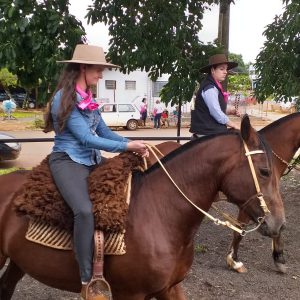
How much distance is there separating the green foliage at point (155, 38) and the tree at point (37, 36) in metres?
1.06

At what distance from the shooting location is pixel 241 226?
3.10m

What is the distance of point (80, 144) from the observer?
10.0ft

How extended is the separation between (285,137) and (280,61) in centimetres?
290

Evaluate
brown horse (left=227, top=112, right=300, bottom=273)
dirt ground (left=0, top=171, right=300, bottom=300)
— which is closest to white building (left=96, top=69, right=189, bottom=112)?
dirt ground (left=0, top=171, right=300, bottom=300)

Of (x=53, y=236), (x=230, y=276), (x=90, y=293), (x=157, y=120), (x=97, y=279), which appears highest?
(x=53, y=236)

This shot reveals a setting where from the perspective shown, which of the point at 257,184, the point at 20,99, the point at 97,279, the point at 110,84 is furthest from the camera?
the point at 20,99

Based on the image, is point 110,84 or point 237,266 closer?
point 237,266

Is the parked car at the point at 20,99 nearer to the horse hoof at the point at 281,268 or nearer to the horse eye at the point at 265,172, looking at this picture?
the horse hoof at the point at 281,268

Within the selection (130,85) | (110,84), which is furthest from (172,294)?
(130,85)

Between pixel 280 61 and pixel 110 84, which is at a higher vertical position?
pixel 280 61

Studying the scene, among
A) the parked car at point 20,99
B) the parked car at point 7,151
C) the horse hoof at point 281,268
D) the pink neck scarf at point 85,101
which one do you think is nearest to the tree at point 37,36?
the pink neck scarf at point 85,101

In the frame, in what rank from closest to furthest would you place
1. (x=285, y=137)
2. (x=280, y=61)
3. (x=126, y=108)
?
(x=285, y=137) < (x=280, y=61) < (x=126, y=108)

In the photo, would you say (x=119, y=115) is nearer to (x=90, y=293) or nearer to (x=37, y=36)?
(x=37, y=36)

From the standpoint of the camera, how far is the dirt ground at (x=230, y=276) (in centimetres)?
444
